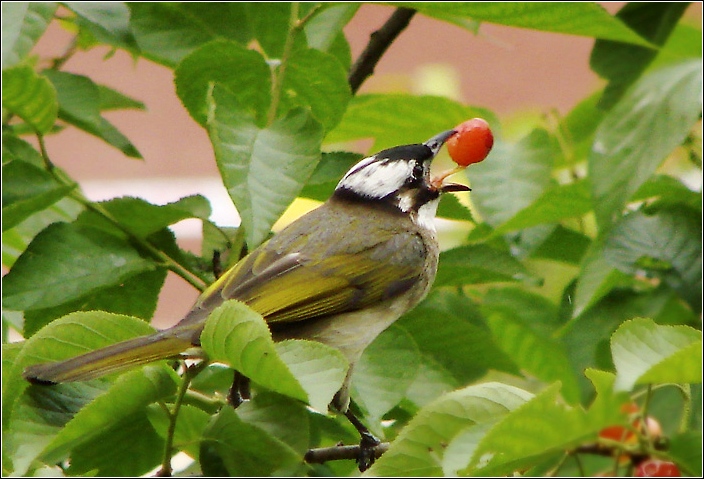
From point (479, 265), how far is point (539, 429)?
1073 millimetres

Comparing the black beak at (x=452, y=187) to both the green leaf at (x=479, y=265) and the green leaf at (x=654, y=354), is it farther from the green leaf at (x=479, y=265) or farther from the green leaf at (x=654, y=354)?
the green leaf at (x=654, y=354)

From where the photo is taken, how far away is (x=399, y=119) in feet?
8.60

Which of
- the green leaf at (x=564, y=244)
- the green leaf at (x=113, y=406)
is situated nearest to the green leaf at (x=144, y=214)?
the green leaf at (x=113, y=406)

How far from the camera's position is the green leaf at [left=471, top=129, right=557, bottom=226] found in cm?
236

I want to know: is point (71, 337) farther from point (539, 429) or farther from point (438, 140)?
Answer: point (438, 140)

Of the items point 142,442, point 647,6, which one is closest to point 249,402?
point 142,442

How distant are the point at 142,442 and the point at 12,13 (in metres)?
1.07

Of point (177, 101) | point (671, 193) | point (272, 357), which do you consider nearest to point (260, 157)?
point (272, 357)

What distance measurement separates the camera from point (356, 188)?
9.46 ft

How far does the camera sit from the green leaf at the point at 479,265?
225 cm

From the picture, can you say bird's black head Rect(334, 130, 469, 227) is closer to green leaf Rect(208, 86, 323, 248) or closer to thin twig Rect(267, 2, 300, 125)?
thin twig Rect(267, 2, 300, 125)

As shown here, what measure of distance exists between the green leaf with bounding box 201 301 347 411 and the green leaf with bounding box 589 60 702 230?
107cm

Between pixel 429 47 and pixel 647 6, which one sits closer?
pixel 647 6

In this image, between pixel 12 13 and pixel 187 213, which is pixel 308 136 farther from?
pixel 12 13
